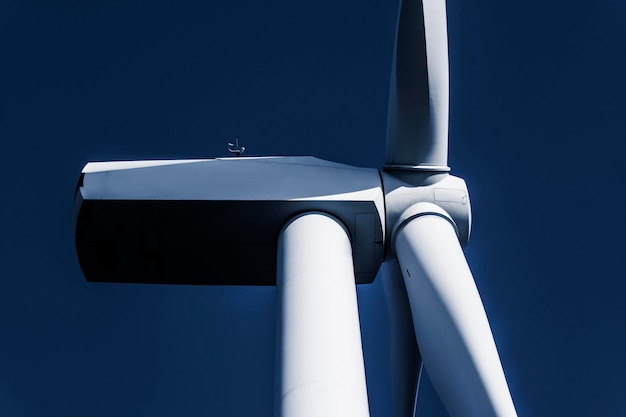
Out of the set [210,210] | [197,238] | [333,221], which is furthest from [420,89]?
[197,238]

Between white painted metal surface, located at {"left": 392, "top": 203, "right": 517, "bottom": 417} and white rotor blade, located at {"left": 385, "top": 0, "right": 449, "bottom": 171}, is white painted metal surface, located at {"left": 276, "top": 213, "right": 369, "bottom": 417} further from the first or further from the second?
white rotor blade, located at {"left": 385, "top": 0, "right": 449, "bottom": 171}

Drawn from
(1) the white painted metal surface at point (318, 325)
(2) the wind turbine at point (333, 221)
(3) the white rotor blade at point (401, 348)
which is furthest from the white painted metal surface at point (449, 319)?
(3) the white rotor blade at point (401, 348)

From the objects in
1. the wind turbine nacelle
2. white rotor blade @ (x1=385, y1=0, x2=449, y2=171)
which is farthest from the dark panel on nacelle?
white rotor blade @ (x1=385, y1=0, x2=449, y2=171)

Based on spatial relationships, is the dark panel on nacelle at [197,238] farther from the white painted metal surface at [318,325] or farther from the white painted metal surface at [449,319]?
the white painted metal surface at [449,319]

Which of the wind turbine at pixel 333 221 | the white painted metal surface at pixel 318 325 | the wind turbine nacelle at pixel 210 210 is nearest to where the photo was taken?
the white painted metal surface at pixel 318 325

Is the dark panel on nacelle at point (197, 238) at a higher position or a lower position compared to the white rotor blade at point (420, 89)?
lower

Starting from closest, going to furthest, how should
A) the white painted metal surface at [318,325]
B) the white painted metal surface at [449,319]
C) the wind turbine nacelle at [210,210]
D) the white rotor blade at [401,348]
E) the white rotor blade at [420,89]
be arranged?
the white painted metal surface at [318,325], the white painted metal surface at [449,319], the white rotor blade at [420,89], the wind turbine nacelle at [210,210], the white rotor blade at [401,348]
